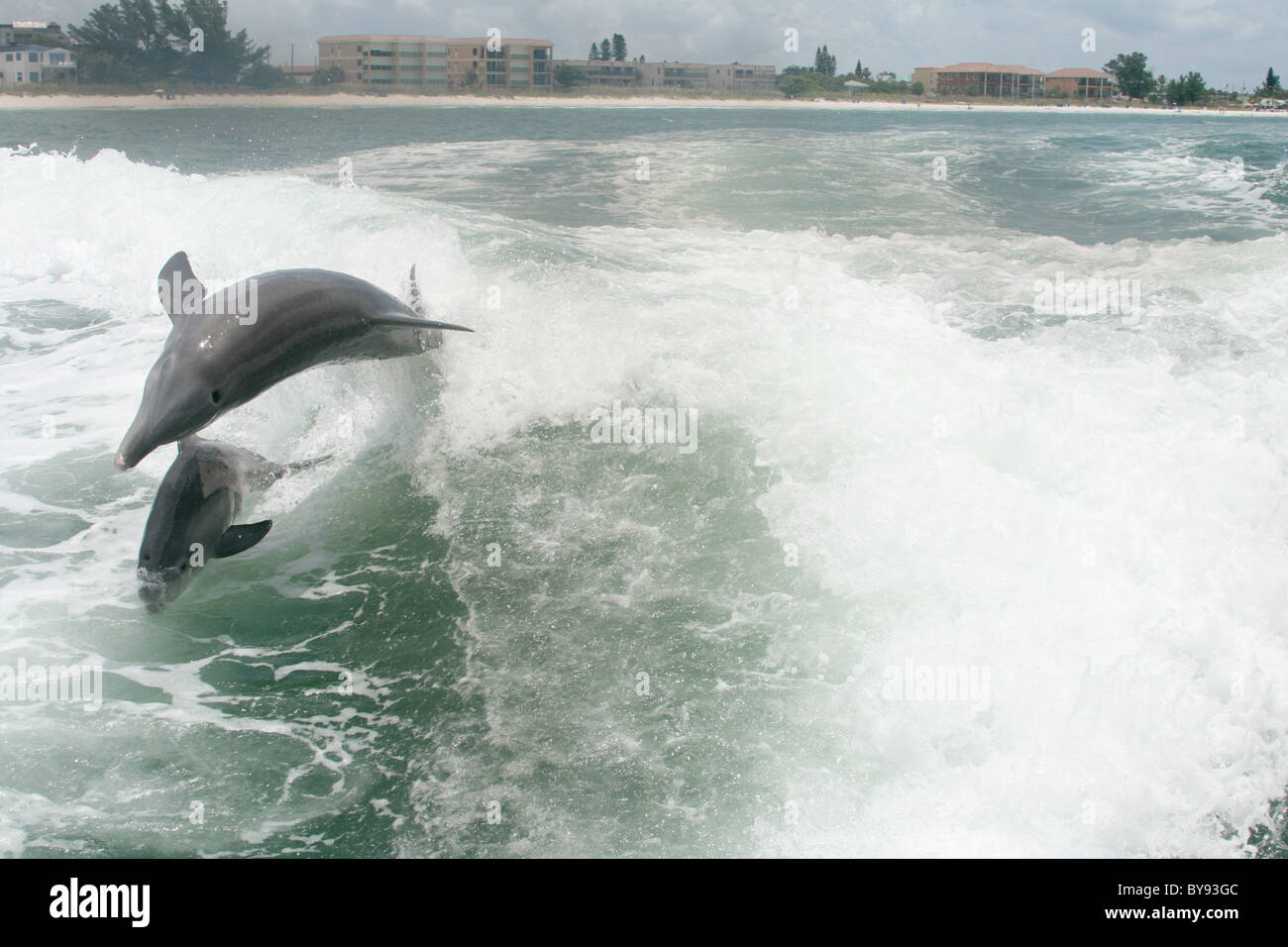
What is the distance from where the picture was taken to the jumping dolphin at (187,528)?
4961mm

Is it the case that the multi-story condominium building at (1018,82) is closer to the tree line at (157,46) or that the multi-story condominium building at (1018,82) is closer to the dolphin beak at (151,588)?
the tree line at (157,46)

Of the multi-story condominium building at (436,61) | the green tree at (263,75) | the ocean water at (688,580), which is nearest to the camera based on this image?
the ocean water at (688,580)

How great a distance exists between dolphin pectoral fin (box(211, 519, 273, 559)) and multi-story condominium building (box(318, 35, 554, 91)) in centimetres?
9263

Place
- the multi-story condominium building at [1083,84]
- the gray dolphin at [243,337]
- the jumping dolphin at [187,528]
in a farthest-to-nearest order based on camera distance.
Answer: the multi-story condominium building at [1083,84]
the jumping dolphin at [187,528]
the gray dolphin at [243,337]

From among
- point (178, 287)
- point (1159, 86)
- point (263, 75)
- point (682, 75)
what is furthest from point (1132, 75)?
point (178, 287)

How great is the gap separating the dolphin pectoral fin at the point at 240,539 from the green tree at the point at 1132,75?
117824 mm

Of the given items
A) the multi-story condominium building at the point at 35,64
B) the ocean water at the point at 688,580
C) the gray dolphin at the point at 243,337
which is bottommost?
the ocean water at the point at 688,580

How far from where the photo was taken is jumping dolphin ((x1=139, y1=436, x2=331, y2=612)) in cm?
496

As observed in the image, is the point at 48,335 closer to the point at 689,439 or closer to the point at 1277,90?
the point at 689,439

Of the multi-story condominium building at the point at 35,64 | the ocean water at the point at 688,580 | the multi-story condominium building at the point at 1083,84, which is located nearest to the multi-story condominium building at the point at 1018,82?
the multi-story condominium building at the point at 1083,84

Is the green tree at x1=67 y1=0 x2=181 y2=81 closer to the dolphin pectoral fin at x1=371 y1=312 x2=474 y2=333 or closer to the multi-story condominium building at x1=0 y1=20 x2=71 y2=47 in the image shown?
the multi-story condominium building at x1=0 y1=20 x2=71 y2=47

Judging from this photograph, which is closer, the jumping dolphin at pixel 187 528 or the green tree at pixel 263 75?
the jumping dolphin at pixel 187 528

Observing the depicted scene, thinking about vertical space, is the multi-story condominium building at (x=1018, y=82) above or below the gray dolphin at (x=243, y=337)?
above

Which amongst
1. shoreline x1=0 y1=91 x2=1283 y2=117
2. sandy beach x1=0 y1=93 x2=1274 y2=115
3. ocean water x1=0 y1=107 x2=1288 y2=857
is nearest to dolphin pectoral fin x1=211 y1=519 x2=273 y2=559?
ocean water x1=0 y1=107 x2=1288 y2=857
